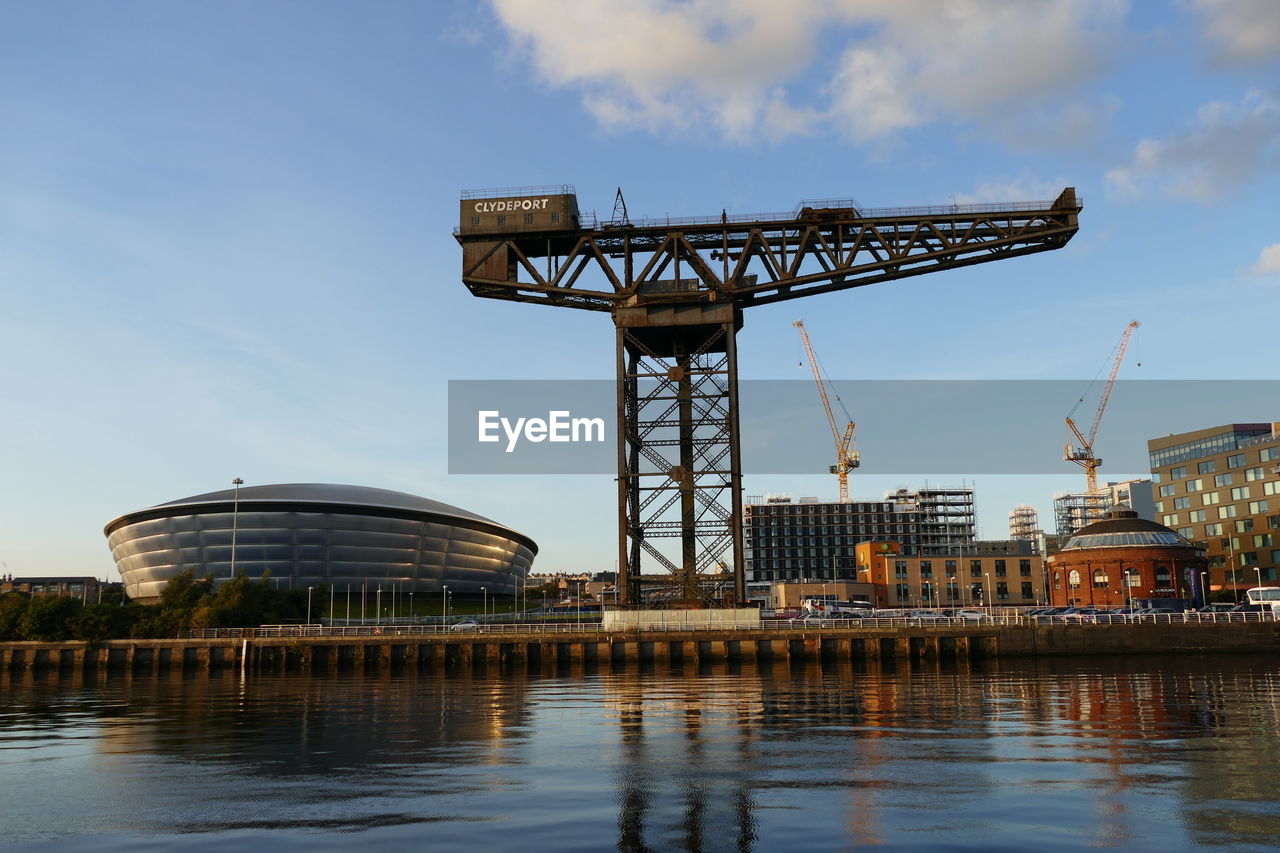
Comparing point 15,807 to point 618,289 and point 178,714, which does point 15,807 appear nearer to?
point 178,714

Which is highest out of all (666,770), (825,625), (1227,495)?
(1227,495)

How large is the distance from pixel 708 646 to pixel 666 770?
154ft

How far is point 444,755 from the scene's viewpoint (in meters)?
28.2

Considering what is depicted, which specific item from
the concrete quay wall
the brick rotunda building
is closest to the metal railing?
the concrete quay wall

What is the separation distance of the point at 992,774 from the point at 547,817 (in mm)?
10715

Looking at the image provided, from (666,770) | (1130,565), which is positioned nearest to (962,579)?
(1130,565)

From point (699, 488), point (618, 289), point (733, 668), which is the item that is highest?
point (618, 289)

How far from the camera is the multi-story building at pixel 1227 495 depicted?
146m

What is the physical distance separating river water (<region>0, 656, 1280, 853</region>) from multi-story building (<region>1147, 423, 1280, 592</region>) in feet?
379

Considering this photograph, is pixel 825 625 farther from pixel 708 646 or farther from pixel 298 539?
pixel 298 539

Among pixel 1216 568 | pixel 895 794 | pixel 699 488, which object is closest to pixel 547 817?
pixel 895 794

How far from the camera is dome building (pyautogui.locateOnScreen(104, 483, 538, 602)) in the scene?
149 meters

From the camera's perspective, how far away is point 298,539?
150 meters

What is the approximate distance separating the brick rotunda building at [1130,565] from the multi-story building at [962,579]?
56765 mm
